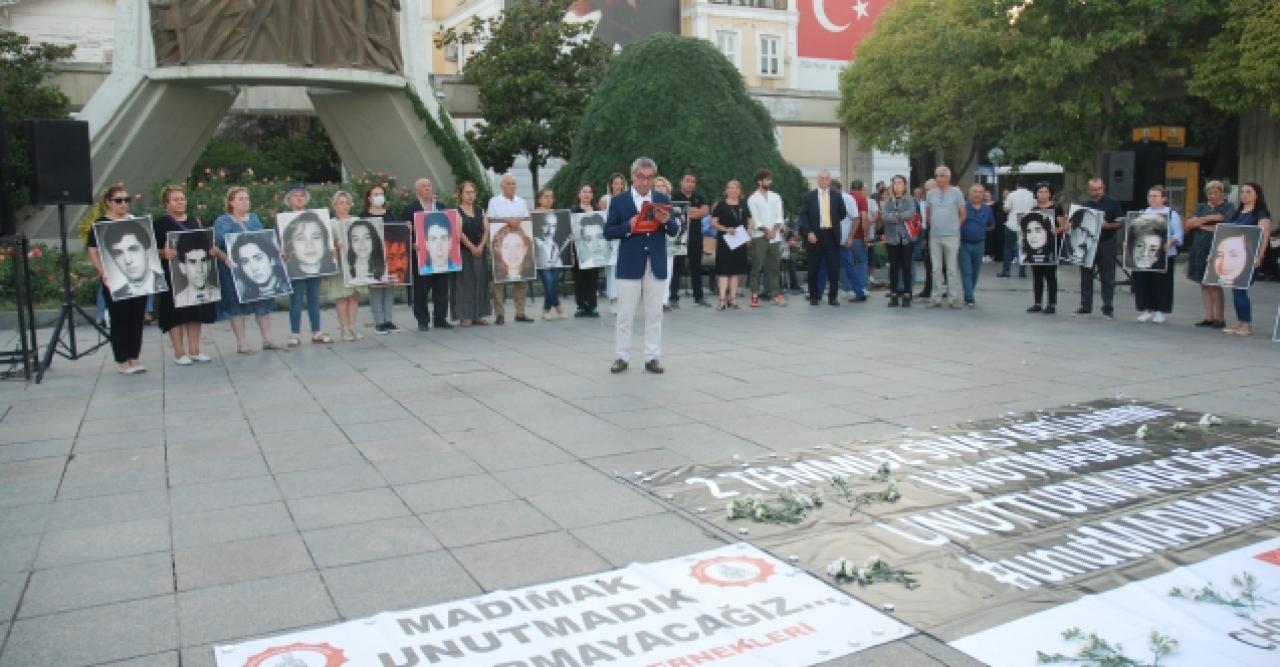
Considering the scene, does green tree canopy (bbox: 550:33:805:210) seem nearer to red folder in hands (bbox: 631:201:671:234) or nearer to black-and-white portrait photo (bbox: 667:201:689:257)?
black-and-white portrait photo (bbox: 667:201:689:257)

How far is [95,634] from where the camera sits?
4.04m

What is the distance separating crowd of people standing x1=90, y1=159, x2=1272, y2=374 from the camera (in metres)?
10.3

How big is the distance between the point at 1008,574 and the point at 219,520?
13.1 feet

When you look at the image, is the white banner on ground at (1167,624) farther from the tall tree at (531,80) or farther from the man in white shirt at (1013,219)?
the tall tree at (531,80)

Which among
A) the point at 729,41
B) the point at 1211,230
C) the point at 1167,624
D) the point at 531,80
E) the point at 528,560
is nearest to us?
the point at 1167,624

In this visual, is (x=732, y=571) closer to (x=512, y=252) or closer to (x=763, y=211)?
(x=512, y=252)

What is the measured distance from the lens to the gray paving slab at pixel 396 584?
4.28 meters

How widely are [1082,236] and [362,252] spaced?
Answer: 369 inches

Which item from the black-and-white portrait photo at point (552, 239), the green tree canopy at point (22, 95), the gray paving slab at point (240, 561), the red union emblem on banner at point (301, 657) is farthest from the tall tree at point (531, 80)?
the red union emblem on banner at point (301, 657)

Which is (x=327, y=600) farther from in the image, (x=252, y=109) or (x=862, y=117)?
(x=862, y=117)

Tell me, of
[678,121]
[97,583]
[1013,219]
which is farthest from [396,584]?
[1013,219]

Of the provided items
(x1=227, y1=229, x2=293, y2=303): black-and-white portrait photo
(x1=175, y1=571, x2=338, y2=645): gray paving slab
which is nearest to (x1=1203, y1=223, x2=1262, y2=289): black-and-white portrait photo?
(x1=227, y1=229, x2=293, y2=303): black-and-white portrait photo

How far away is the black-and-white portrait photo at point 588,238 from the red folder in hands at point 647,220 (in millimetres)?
4857

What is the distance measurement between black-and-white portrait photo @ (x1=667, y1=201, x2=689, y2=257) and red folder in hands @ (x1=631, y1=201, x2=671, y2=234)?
197 inches
